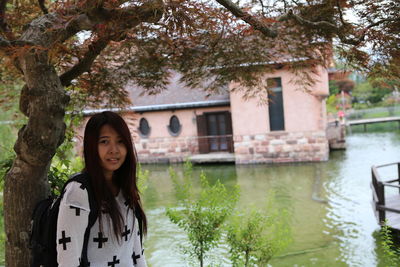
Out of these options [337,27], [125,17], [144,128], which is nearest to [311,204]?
[337,27]

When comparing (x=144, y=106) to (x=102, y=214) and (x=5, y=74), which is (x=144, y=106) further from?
(x=102, y=214)

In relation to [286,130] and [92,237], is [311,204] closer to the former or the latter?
[286,130]

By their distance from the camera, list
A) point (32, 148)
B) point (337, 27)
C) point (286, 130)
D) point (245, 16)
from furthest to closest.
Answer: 1. point (286, 130)
2. point (337, 27)
3. point (245, 16)
4. point (32, 148)

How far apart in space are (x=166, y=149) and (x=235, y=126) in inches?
133

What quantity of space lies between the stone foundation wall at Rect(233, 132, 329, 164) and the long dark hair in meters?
13.3

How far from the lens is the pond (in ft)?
19.3

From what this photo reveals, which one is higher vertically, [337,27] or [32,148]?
[337,27]

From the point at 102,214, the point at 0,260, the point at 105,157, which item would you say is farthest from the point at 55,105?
the point at 0,260

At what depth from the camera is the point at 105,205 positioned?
178cm

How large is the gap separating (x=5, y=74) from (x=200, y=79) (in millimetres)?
1986

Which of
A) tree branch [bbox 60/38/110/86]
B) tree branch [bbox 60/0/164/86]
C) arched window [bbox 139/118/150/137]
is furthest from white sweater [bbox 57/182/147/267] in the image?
arched window [bbox 139/118/150/137]

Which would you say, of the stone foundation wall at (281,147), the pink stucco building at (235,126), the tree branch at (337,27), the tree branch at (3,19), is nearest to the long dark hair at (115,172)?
the tree branch at (3,19)

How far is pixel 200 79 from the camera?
351 cm

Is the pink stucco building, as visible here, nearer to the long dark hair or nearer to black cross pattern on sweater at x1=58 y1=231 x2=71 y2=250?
the long dark hair
